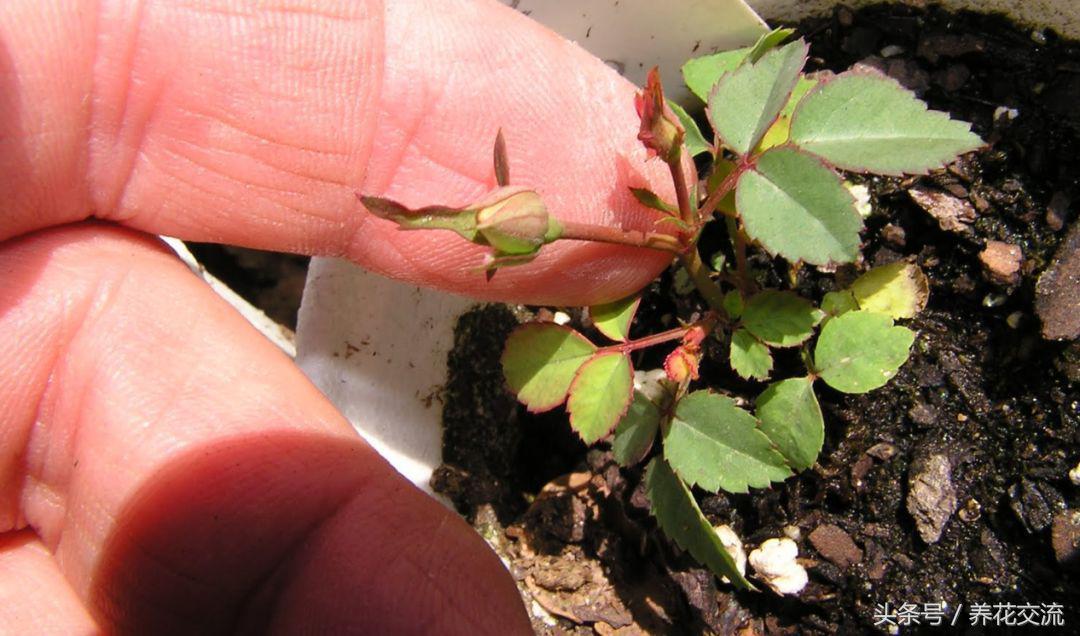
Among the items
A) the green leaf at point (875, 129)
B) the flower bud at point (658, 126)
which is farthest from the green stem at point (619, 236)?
the green leaf at point (875, 129)

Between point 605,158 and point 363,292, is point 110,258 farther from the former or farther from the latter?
point 605,158

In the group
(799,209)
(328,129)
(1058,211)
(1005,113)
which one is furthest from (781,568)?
(328,129)

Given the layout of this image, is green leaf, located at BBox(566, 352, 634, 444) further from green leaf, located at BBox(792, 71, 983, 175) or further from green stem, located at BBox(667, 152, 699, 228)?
green leaf, located at BBox(792, 71, 983, 175)

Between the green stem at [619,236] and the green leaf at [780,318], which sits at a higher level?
the green stem at [619,236]

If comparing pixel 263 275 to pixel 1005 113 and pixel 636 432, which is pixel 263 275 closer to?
pixel 636 432

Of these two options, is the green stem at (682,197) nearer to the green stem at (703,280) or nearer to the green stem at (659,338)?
the green stem at (703,280)

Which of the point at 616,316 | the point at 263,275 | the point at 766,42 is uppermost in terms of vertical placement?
the point at 766,42
